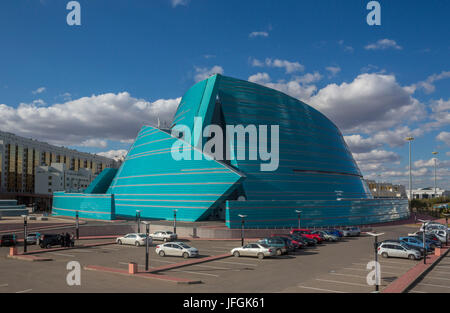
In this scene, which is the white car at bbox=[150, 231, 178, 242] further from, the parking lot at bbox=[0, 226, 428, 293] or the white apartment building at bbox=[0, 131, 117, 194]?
the white apartment building at bbox=[0, 131, 117, 194]

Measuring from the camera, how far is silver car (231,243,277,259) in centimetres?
2933

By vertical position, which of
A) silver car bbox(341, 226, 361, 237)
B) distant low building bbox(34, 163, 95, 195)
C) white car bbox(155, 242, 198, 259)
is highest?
distant low building bbox(34, 163, 95, 195)

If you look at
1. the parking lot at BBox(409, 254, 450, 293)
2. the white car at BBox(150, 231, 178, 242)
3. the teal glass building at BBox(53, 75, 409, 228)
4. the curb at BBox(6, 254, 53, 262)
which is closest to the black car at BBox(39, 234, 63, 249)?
the curb at BBox(6, 254, 53, 262)

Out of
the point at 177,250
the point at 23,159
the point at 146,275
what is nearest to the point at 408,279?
the point at 146,275

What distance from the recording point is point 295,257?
30453mm

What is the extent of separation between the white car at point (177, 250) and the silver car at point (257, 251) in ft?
12.2

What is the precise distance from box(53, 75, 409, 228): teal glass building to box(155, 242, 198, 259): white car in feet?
64.6

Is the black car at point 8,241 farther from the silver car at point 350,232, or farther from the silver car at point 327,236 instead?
the silver car at point 350,232

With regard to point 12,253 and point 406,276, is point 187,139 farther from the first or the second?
point 406,276

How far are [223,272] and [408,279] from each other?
1117 cm

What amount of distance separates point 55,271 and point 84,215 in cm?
4516

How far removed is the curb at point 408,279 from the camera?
59.6 feet
